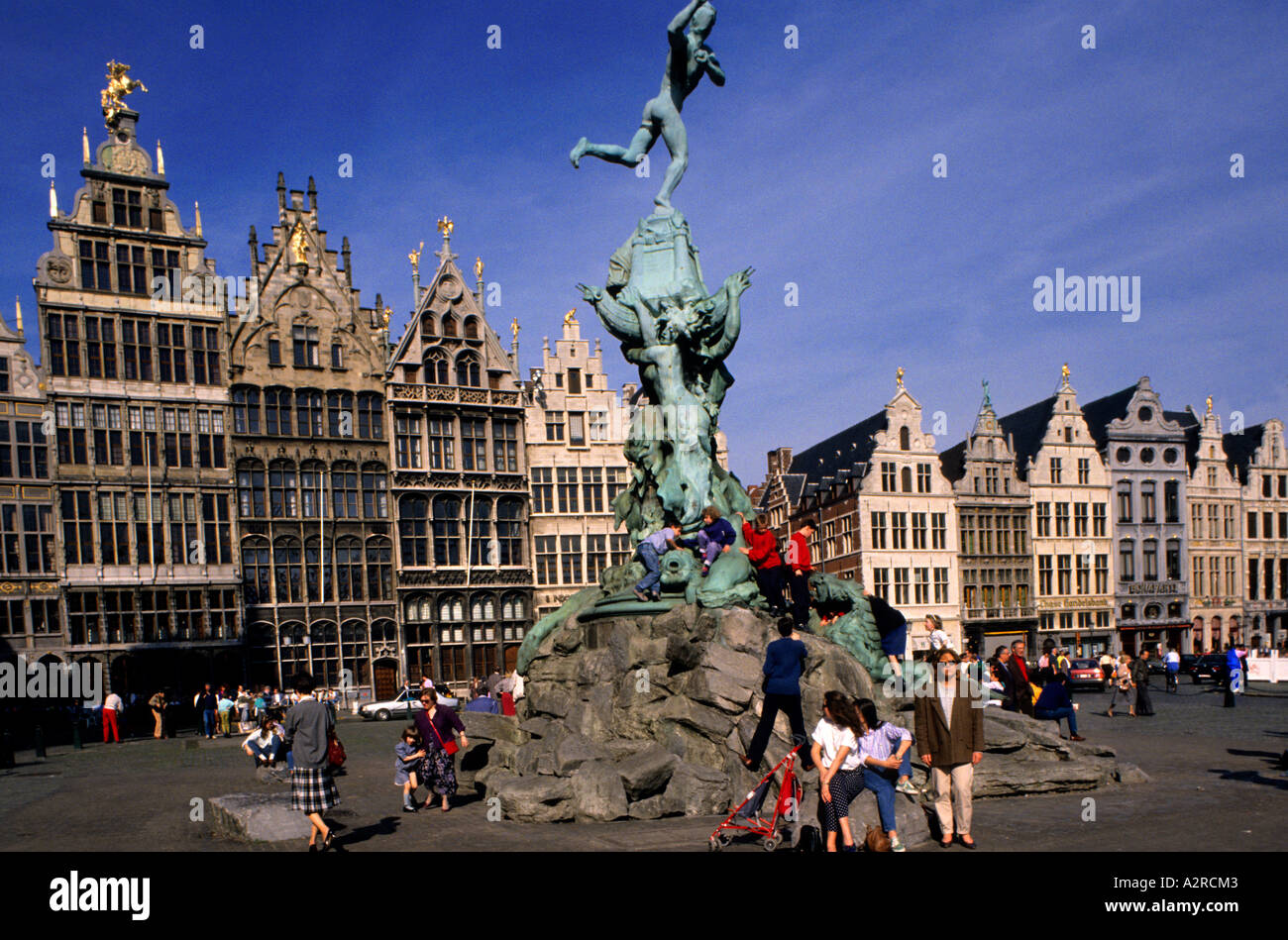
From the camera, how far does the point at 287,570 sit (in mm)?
46125

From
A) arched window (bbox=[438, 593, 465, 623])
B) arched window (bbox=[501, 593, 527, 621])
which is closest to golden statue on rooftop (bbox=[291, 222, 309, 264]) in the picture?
arched window (bbox=[438, 593, 465, 623])

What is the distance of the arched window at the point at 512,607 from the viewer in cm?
4994

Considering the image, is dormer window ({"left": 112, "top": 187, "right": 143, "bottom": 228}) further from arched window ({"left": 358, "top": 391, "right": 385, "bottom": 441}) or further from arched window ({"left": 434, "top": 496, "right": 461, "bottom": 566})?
arched window ({"left": 434, "top": 496, "right": 461, "bottom": 566})

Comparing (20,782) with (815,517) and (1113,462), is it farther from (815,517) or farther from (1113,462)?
(1113,462)

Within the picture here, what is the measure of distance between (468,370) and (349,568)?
33.3 feet

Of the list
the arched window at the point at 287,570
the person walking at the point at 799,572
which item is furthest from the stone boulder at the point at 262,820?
the arched window at the point at 287,570

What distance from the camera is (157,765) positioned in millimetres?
24281

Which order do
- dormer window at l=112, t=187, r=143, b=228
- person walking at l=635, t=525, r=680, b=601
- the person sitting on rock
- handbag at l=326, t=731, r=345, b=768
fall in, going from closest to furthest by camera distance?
handbag at l=326, t=731, r=345, b=768 < the person sitting on rock < person walking at l=635, t=525, r=680, b=601 < dormer window at l=112, t=187, r=143, b=228

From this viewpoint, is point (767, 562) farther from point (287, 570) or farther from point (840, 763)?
point (287, 570)

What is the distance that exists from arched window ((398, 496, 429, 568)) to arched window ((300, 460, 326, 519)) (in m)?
3.35

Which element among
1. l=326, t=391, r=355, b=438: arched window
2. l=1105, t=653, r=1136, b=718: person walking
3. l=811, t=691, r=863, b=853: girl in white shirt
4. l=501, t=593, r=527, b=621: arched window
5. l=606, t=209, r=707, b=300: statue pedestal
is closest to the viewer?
l=811, t=691, r=863, b=853: girl in white shirt

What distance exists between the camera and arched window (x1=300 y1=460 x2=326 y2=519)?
4666 centimetres

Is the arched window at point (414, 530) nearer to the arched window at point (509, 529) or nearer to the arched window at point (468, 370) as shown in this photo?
the arched window at point (509, 529)
